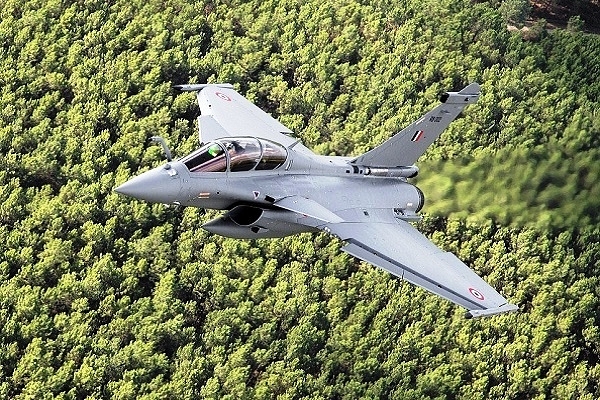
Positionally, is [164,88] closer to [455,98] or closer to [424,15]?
[424,15]

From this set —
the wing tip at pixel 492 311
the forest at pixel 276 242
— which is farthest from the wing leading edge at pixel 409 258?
the forest at pixel 276 242

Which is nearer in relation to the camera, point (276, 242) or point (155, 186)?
point (155, 186)

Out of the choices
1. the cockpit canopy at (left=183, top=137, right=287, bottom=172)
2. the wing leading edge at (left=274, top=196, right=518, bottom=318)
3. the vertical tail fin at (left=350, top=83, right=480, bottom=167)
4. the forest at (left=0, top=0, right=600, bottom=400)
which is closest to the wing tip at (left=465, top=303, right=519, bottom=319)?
the wing leading edge at (left=274, top=196, right=518, bottom=318)

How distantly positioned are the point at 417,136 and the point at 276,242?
1340 cm

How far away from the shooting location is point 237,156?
155 ft

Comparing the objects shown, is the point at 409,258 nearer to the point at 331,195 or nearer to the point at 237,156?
the point at 331,195

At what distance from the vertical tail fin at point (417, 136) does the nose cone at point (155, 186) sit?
9270mm

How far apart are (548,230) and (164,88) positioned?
24.0 meters

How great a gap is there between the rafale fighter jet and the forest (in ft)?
19.7

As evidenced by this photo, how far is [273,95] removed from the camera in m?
72.7

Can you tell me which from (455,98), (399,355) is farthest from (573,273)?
(455,98)

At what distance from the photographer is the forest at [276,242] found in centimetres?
5884

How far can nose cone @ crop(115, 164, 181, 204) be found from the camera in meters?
44.7

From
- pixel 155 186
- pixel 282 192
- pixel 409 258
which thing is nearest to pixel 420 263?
pixel 409 258
